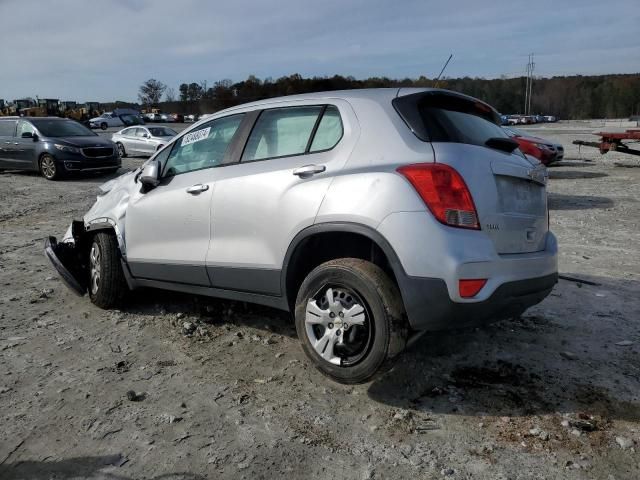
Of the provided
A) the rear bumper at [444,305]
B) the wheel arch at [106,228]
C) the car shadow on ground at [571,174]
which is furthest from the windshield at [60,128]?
the rear bumper at [444,305]

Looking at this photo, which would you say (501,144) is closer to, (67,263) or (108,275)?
(108,275)

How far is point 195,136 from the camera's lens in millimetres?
4395

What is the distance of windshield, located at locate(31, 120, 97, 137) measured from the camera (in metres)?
15.0

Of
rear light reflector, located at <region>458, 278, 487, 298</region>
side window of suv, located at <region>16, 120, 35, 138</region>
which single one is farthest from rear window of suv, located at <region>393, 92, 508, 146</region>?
side window of suv, located at <region>16, 120, 35, 138</region>

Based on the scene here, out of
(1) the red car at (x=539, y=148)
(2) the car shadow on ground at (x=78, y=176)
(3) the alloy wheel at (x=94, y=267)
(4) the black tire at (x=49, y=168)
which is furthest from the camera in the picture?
(2) the car shadow on ground at (x=78, y=176)

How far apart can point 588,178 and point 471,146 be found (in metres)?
13.4

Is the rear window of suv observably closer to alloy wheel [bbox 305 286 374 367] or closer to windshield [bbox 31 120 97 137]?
alloy wheel [bbox 305 286 374 367]

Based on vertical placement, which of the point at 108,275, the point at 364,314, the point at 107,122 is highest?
the point at 107,122

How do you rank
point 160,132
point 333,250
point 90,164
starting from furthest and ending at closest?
point 160,132 < point 90,164 < point 333,250

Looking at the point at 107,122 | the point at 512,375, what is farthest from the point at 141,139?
the point at 107,122

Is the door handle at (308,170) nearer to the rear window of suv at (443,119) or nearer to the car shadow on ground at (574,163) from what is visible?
the rear window of suv at (443,119)

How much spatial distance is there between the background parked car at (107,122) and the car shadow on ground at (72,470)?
50.9 metres

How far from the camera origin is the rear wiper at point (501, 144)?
3.37m

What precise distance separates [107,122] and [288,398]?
51.9 m
